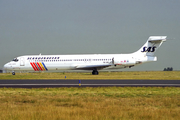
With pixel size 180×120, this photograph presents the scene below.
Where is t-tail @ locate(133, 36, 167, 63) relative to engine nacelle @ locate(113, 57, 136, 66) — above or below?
above

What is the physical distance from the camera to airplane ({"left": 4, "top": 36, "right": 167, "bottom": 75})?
164 feet

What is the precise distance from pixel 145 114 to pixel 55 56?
41355 millimetres

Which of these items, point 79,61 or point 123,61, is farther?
point 79,61

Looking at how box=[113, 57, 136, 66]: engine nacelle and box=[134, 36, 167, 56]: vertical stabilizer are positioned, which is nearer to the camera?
box=[113, 57, 136, 66]: engine nacelle

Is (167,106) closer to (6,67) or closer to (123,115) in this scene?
(123,115)

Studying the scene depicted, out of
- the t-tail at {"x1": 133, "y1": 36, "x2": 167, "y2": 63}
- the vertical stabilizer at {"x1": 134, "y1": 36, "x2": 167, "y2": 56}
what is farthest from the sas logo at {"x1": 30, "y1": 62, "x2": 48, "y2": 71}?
the vertical stabilizer at {"x1": 134, "y1": 36, "x2": 167, "y2": 56}

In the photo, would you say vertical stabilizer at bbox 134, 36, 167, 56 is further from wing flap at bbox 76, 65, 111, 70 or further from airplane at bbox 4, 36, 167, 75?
wing flap at bbox 76, 65, 111, 70

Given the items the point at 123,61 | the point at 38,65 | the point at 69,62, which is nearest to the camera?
the point at 123,61

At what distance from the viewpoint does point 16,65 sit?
1987 inches

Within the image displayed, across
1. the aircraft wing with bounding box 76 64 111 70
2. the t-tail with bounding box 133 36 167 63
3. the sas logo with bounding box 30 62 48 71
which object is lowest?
the aircraft wing with bounding box 76 64 111 70

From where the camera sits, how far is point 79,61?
50406 mm

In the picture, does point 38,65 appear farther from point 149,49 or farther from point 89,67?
point 149,49

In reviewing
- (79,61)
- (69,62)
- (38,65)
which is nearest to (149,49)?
(79,61)

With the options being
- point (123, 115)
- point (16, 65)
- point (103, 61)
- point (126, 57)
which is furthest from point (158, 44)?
point (123, 115)
